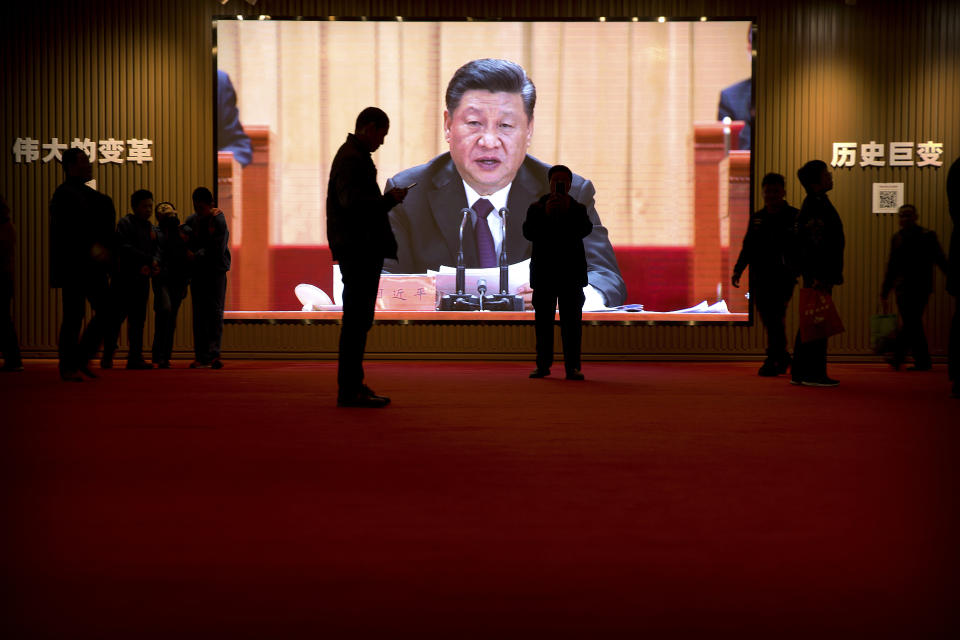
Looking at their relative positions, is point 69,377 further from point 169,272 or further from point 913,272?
point 913,272

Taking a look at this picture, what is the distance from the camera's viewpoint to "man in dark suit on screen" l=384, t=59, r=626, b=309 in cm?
875

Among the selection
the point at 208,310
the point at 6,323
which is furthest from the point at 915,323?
the point at 6,323

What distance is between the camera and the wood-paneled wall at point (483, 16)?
880 cm

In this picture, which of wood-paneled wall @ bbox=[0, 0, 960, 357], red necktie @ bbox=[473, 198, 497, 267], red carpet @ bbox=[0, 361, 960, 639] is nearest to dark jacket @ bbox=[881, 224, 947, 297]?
wood-paneled wall @ bbox=[0, 0, 960, 357]

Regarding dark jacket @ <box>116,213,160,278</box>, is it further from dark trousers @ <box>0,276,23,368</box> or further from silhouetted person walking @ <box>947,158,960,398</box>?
silhouetted person walking @ <box>947,158,960,398</box>

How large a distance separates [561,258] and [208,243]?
2.81 m

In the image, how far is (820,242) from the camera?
5.34 metres

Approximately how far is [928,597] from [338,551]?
1060mm

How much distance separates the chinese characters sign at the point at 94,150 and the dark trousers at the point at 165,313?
2295 mm

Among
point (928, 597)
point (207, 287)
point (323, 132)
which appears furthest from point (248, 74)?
point (928, 597)

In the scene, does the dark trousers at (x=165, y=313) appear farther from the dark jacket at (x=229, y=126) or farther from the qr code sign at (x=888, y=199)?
the qr code sign at (x=888, y=199)

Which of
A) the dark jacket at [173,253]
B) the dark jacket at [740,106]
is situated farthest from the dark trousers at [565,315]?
the dark jacket at [740,106]

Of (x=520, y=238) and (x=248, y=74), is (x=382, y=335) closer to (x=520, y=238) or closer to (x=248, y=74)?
(x=520, y=238)

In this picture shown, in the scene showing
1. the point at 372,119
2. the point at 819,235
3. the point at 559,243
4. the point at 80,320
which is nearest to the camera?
the point at 372,119
